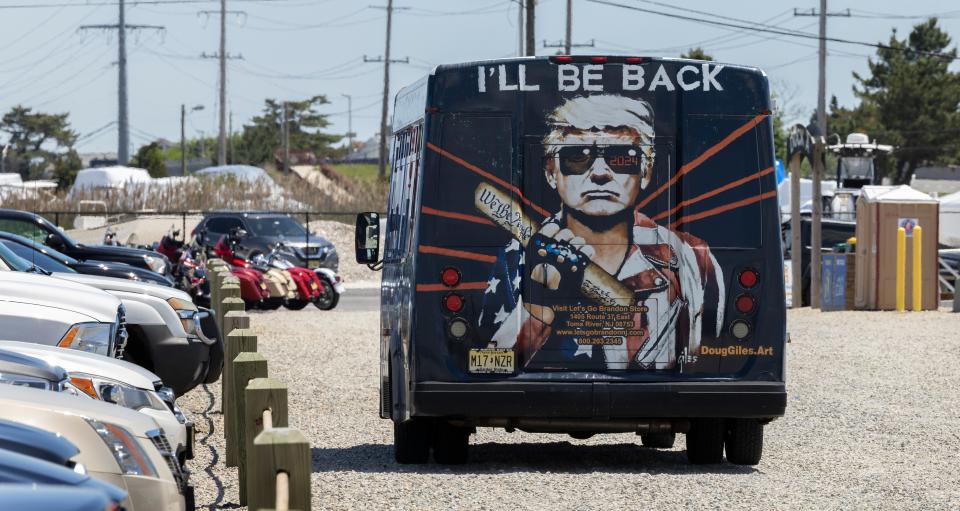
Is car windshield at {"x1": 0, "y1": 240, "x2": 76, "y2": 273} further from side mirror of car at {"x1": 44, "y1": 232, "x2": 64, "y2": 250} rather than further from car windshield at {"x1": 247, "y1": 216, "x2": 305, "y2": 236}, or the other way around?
car windshield at {"x1": 247, "y1": 216, "x2": 305, "y2": 236}

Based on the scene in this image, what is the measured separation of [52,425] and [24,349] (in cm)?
238

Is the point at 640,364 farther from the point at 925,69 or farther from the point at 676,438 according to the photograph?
the point at 925,69

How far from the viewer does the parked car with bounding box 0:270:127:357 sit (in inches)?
406

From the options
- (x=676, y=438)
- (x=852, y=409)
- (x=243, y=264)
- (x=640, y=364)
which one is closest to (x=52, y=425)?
(x=640, y=364)

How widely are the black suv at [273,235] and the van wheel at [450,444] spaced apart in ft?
79.6

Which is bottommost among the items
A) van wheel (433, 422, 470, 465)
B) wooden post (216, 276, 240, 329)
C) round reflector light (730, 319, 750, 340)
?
van wheel (433, 422, 470, 465)

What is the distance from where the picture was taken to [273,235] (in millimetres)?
37250

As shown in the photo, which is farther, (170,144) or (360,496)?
(170,144)

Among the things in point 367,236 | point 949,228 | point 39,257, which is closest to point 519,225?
point 367,236

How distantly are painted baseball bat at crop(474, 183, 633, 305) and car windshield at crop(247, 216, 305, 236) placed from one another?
27821 millimetres

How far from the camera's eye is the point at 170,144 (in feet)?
655

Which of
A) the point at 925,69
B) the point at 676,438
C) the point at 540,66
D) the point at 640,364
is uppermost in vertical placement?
the point at 925,69

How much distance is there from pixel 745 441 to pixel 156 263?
1399 centimetres

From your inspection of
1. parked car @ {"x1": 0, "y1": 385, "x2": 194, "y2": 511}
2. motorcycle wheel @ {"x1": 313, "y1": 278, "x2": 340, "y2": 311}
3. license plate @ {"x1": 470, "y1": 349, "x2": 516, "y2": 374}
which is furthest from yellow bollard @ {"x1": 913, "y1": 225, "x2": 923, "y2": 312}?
parked car @ {"x1": 0, "y1": 385, "x2": 194, "y2": 511}
